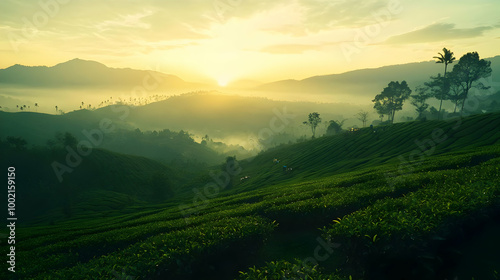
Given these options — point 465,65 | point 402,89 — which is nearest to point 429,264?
point 465,65

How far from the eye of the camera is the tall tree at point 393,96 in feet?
553

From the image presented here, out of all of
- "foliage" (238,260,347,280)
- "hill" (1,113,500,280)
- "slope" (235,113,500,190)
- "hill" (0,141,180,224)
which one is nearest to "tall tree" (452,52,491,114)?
"slope" (235,113,500,190)

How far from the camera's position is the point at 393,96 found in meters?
173

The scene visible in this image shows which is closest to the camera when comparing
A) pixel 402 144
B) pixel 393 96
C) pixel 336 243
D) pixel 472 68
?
pixel 336 243

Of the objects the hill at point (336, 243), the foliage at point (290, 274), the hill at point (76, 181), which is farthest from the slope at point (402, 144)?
the hill at point (76, 181)

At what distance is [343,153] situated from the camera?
96.3 m

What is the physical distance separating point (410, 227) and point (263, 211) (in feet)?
47.5

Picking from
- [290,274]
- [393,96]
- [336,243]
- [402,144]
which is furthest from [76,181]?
[393,96]

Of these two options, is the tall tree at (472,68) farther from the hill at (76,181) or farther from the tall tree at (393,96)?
the hill at (76,181)

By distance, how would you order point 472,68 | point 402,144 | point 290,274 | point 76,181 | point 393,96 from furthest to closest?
point 393,96 < point 76,181 < point 472,68 < point 402,144 < point 290,274

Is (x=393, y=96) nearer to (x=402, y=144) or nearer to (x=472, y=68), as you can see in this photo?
(x=472, y=68)

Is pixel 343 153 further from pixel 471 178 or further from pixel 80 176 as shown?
pixel 80 176

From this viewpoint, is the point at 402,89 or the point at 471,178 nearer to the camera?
the point at 471,178

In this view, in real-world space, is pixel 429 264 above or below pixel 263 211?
above
